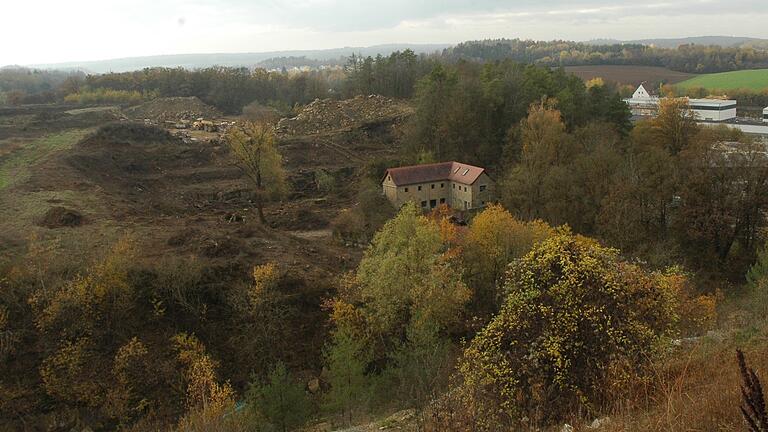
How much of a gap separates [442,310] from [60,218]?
63.6 ft

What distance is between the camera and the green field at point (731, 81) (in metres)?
94.4

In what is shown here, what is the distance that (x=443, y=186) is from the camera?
36688 mm

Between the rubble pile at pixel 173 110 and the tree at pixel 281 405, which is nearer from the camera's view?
the tree at pixel 281 405

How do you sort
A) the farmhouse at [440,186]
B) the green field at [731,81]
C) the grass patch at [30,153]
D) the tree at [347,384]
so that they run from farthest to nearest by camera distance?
1. the green field at [731,81]
2. the farmhouse at [440,186]
3. the grass patch at [30,153]
4. the tree at [347,384]

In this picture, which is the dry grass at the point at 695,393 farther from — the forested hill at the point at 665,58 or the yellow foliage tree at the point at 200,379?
the forested hill at the point at 665,58

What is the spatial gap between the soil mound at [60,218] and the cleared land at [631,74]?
3805 inches

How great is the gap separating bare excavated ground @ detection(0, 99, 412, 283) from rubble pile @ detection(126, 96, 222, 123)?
31.8 ft

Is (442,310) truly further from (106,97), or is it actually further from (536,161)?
(106,97)

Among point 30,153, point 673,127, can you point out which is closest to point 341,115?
point 30,153

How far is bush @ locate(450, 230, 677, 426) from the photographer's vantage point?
27.3 feet

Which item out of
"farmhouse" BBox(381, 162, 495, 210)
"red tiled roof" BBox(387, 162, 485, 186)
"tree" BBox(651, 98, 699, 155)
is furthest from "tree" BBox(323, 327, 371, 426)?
"tree" BBox(651, 98, 699, 155)

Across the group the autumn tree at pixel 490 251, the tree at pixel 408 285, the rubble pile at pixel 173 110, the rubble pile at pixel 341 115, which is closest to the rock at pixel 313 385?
the tree at pixel 408 285

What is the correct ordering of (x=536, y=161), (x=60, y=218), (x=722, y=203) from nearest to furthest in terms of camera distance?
(x=722, y=203) → (x=60, y=218) → (x=536, y=161)

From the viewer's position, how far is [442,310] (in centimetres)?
1834
